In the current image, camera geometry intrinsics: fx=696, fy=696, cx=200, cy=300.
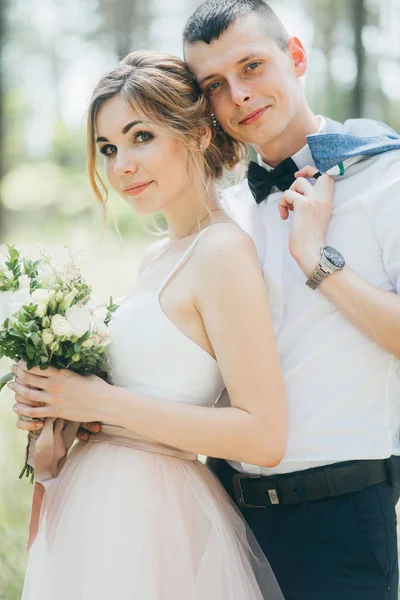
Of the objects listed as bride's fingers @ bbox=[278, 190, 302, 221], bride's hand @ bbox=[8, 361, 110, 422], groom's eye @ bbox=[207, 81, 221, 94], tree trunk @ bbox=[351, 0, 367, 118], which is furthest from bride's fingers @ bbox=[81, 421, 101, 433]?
tree trunk @ bbox=[351, 0, 367, 118]

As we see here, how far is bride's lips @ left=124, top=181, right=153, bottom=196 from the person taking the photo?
2.58 meters

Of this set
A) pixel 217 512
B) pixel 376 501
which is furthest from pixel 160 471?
pixel 376 501

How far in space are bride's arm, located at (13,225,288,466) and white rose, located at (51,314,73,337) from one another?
0.22m

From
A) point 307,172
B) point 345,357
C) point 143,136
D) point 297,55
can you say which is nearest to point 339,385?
point 345,357

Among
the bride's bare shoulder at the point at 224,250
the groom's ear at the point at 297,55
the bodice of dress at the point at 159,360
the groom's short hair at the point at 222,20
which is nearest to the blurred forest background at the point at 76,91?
the groom's ear at the point at 297,55

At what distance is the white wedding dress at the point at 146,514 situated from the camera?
2139 mm

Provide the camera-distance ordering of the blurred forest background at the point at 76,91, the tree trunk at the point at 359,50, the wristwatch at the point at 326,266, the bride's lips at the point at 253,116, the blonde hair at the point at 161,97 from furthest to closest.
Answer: the blurred forest background at the point at 76,91 → the tree trunk at the point at 359,50 → the bride's lips at the point at 253,116 → the blonde hair at the point at 161,97 → the wristwatch at the point at 326,266

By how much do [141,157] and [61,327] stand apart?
742mm

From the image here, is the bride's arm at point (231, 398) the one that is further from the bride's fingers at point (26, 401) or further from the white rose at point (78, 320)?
the white rose at point (78, 320)

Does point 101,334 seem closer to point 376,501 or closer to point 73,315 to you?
point 73,315

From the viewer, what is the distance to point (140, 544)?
2.16 m

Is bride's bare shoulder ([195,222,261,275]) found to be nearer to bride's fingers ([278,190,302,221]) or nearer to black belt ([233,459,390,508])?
bride's fingers ([278,190,302,221])

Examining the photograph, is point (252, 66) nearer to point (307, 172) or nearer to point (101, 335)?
point (307, 172)

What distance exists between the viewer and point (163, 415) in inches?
86.5
